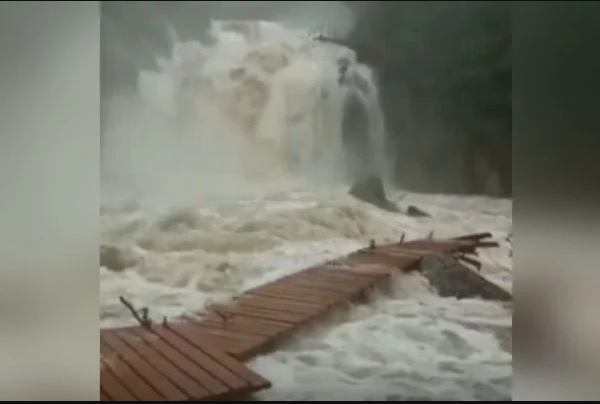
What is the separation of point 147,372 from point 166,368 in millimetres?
33

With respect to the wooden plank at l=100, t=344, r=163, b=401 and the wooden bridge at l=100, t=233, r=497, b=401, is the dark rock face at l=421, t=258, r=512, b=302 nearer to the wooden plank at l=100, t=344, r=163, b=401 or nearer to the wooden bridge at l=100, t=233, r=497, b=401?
the wooden bridge at l=100, t=233, r=497, b=401

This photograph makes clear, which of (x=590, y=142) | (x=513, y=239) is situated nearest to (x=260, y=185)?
(x=513, y=239)

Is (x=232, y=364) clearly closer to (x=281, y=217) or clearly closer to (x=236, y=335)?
(x=236, y=335)

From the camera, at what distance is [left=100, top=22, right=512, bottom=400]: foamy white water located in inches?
54.5

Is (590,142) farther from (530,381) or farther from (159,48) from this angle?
(159,48)

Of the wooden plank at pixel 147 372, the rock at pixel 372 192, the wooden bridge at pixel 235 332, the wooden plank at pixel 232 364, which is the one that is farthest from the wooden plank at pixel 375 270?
the wooden plank at pixel 147 372

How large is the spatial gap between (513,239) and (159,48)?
0.69 meters

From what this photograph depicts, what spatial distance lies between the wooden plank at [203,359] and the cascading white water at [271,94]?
0.99ft

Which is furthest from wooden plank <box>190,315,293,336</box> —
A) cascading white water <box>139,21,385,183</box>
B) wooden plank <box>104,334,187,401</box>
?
cascading white water <box>139,21,385,183</box>

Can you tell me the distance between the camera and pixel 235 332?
1.38 metres

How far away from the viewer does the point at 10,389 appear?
133 centimetres

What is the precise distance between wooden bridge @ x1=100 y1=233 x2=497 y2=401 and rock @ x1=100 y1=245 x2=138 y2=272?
0.35 ft

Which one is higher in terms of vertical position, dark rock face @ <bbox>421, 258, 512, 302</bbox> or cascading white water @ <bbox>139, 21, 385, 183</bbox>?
cascading white water @ <bbox>139, 21, 385, 183</bbox>

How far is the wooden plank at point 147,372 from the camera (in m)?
1.36
